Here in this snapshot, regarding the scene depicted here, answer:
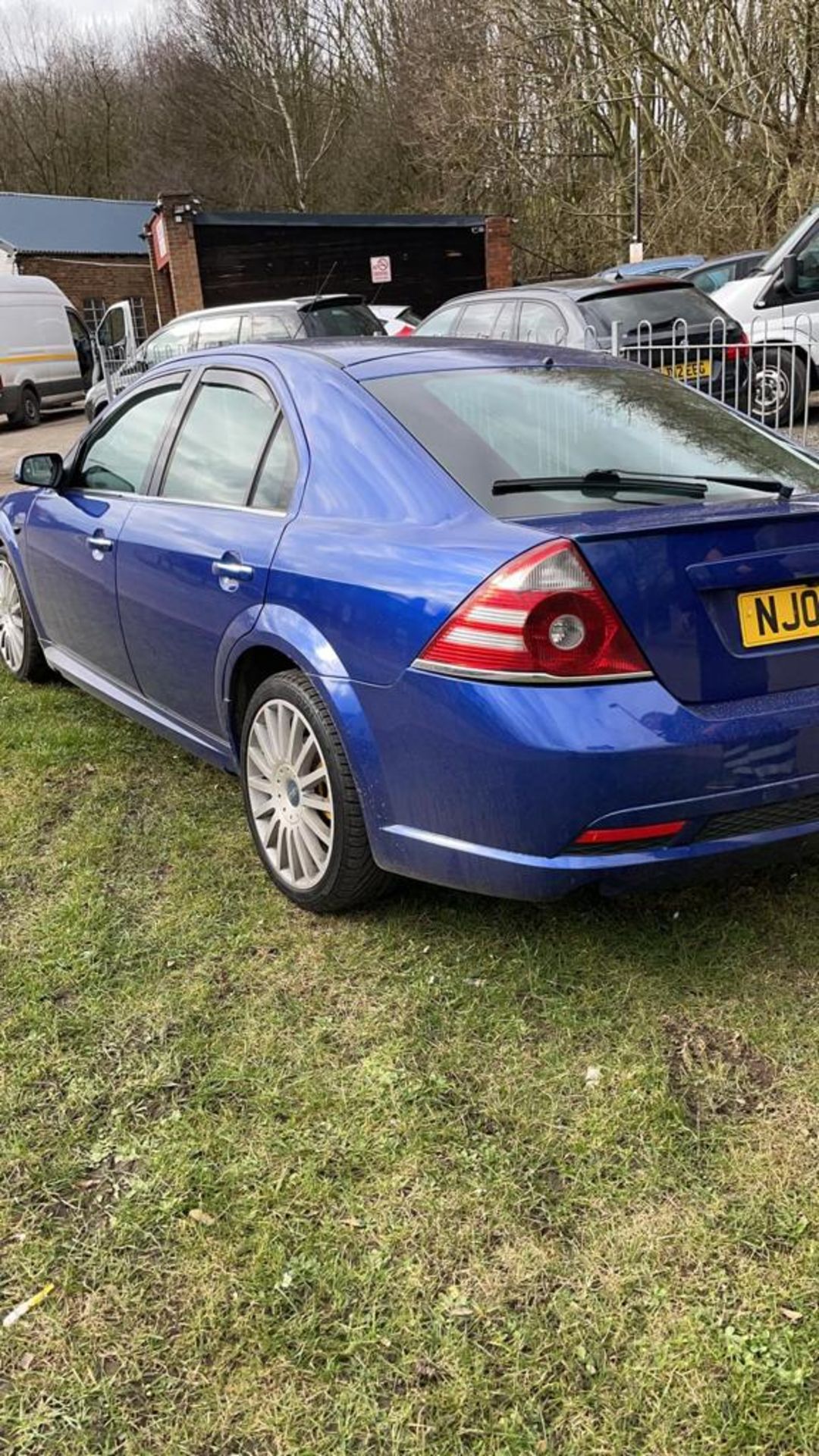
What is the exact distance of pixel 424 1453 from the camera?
5.33 feet

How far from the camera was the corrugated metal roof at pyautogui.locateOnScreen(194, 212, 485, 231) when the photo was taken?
22109 millimetres

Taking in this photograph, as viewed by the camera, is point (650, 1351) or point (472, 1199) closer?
point (650, 1351)

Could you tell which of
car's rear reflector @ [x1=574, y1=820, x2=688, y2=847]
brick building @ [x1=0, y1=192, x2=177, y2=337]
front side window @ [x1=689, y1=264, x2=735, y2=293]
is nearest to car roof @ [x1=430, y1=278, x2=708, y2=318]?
front side window @ [x1=689, y1=264, x2=735, y2=293]

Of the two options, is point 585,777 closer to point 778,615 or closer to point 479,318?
point 778,615

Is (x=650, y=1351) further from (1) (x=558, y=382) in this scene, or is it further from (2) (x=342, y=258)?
(2) (x=342, y=258)

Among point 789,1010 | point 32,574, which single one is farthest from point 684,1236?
point 32,574

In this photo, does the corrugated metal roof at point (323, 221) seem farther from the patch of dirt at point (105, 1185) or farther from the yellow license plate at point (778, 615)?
the patch of dirt at point (105, 1185)

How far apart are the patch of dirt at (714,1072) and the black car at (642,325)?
21.7 ft

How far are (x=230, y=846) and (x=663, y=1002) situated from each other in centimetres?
153

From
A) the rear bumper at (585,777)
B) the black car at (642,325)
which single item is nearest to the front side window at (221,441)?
the rear bumper at (585,777)

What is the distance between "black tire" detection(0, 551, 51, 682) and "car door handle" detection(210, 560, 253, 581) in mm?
Result: 2049

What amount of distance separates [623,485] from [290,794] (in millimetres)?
1229

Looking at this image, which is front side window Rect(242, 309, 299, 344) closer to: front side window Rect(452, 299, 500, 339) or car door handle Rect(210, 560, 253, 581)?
front side window Rect(452, 299, 500, 339)

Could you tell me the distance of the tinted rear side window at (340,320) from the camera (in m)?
10.6
